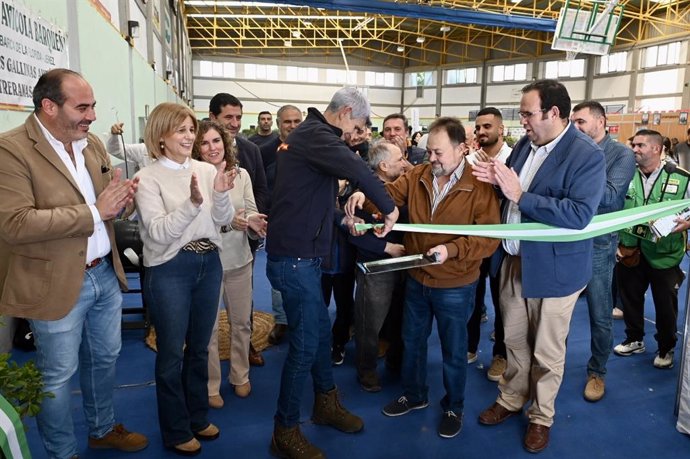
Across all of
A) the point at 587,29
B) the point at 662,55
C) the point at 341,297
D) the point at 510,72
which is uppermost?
the point at 510,72

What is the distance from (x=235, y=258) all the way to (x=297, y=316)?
0.74 meters

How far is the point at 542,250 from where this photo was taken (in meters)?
2.33

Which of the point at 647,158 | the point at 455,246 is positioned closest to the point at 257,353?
the point at 455,246

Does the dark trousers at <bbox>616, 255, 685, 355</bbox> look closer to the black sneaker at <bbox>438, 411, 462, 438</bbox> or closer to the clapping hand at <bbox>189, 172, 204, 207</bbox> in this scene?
the black sneaker at <bbox>438, 411, 462, 438</bbox>

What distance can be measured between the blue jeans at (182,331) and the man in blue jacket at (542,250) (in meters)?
1.41

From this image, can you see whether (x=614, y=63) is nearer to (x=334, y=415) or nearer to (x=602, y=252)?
(x=602, y=252)

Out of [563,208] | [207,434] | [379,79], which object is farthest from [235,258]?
[379,79]

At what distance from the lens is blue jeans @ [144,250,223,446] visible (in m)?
2.09

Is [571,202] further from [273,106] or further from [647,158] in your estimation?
[273,106]

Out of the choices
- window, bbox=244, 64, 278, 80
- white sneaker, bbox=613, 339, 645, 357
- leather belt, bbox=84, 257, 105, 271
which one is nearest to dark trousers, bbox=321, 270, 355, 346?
leather belt, bbox=84, 257, 105, 271

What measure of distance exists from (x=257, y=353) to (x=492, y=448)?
5.64 feet

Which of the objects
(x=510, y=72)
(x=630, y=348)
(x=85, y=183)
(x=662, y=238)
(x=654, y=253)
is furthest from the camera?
(x=510, y=72)

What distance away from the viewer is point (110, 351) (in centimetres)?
222

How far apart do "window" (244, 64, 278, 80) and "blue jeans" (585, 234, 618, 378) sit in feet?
78.5
